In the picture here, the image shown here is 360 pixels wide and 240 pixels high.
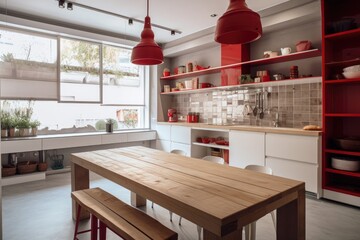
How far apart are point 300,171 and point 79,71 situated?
4.35 meters

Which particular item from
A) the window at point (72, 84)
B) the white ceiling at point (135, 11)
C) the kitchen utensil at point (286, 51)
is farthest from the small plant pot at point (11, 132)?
the kitchen utensil at point (286, 51)

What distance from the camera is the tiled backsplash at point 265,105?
3609 millimetres

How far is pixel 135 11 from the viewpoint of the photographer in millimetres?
3943

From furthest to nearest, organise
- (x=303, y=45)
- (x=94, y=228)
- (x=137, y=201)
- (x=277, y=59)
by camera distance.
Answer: (x=277, y=59) → (x=303, y=45) → (x=137, y=201) → (x=94, y=228)

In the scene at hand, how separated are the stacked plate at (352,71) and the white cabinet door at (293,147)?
85 centimetres

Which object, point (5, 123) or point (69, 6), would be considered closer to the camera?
point (69, 6)

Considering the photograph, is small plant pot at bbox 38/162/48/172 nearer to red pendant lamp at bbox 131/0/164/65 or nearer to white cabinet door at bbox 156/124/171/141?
white cabinet door at bbox 156/124/171/141

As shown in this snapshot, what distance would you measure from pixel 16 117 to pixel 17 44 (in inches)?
49.7

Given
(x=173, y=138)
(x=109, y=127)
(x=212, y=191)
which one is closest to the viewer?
(x=212, y=191)

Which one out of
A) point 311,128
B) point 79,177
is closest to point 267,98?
point 311,128

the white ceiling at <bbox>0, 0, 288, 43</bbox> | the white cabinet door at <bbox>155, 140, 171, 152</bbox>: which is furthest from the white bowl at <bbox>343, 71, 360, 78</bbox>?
the white cabinet door at <bbox>155, 140, 171, 152</bbox>

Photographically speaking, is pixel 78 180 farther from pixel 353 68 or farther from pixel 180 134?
pixel 353 68

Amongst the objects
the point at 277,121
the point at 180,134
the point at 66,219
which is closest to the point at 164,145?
the point at 180,134

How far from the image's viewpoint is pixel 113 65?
5.47m
